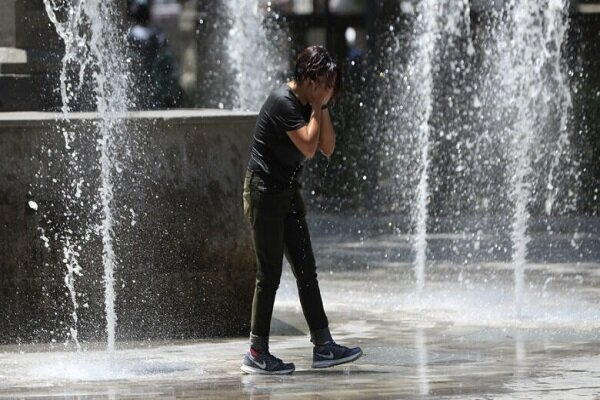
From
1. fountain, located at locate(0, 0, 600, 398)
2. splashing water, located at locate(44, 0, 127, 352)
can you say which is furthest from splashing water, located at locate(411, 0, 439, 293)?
splashing water, located at locate(44, 0, 127, 352)

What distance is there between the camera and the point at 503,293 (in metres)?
11.3

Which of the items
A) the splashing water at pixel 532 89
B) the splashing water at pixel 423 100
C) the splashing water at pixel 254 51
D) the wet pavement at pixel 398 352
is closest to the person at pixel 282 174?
the wet pavement at pixel 398 352

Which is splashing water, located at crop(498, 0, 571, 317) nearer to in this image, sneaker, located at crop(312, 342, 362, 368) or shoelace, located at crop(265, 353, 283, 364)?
sneaker, located at crop(312, 342, 362, 368)

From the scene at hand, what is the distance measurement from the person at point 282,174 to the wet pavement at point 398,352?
0.81ft

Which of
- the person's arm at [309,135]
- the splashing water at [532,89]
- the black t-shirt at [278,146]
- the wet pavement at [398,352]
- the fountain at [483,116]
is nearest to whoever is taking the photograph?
the wet pavement at [398,352]

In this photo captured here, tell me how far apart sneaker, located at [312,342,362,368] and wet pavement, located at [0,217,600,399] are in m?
0.04

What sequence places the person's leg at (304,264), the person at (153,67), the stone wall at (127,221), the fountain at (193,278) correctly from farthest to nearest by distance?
the person at (153,67)
the stone wall at (127,221)
the fountain at (193,278)
the person's leg at (304,264)

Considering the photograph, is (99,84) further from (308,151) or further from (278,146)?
(308,151)

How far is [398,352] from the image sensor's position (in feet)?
29.4

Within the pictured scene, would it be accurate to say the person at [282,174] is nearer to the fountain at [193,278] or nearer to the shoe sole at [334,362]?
the shoe sole at [334,362]

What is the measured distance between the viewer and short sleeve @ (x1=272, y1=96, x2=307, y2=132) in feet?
27.0

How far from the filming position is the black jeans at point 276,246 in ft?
27.2

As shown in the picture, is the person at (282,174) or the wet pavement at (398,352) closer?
the wet pavement at (398,352)

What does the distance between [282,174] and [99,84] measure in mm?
2501
